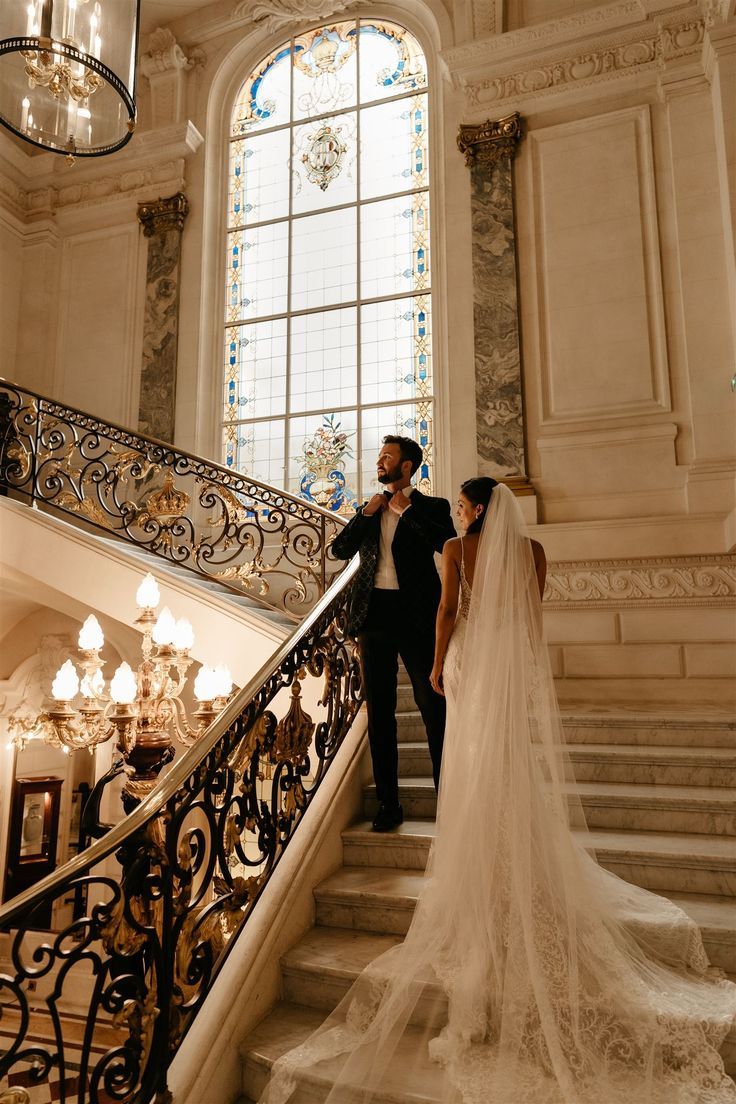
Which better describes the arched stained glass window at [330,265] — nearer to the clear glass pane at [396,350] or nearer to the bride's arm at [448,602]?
the clear glass pane at [396,350]

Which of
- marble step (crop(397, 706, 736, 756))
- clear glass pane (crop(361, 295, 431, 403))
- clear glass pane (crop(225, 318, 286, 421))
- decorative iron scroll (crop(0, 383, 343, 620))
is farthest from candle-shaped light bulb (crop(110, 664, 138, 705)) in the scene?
clear glass pane (crop(225, 318, 286, 421))

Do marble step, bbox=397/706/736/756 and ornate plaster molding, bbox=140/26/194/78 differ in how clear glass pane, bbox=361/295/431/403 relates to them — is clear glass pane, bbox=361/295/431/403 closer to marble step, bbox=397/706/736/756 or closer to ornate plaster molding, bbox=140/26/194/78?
ornate plaster molding, bbox=140/26/194/78

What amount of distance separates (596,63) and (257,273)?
3.90m

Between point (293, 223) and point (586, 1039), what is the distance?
820cm

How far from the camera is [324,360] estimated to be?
807 centimetres

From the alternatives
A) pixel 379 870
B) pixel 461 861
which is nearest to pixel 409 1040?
pixel 461 861

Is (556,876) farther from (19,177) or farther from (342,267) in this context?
(19,177)

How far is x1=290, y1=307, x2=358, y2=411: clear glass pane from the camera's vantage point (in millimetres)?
7930

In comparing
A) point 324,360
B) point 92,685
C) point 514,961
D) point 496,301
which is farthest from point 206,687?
point 324,360

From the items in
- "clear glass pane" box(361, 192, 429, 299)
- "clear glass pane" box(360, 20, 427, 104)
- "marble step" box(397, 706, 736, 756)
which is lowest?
"marble step" box(397, 706, 736, 756)

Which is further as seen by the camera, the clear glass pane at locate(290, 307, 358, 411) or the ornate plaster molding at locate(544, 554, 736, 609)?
the clear glass pane at locate(290, 307, 358, 411)

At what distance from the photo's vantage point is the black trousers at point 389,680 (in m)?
3.45

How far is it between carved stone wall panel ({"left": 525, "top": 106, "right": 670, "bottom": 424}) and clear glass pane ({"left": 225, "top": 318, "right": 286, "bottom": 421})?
2.76 metres

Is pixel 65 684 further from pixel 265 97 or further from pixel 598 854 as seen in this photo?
pixel 265 97
